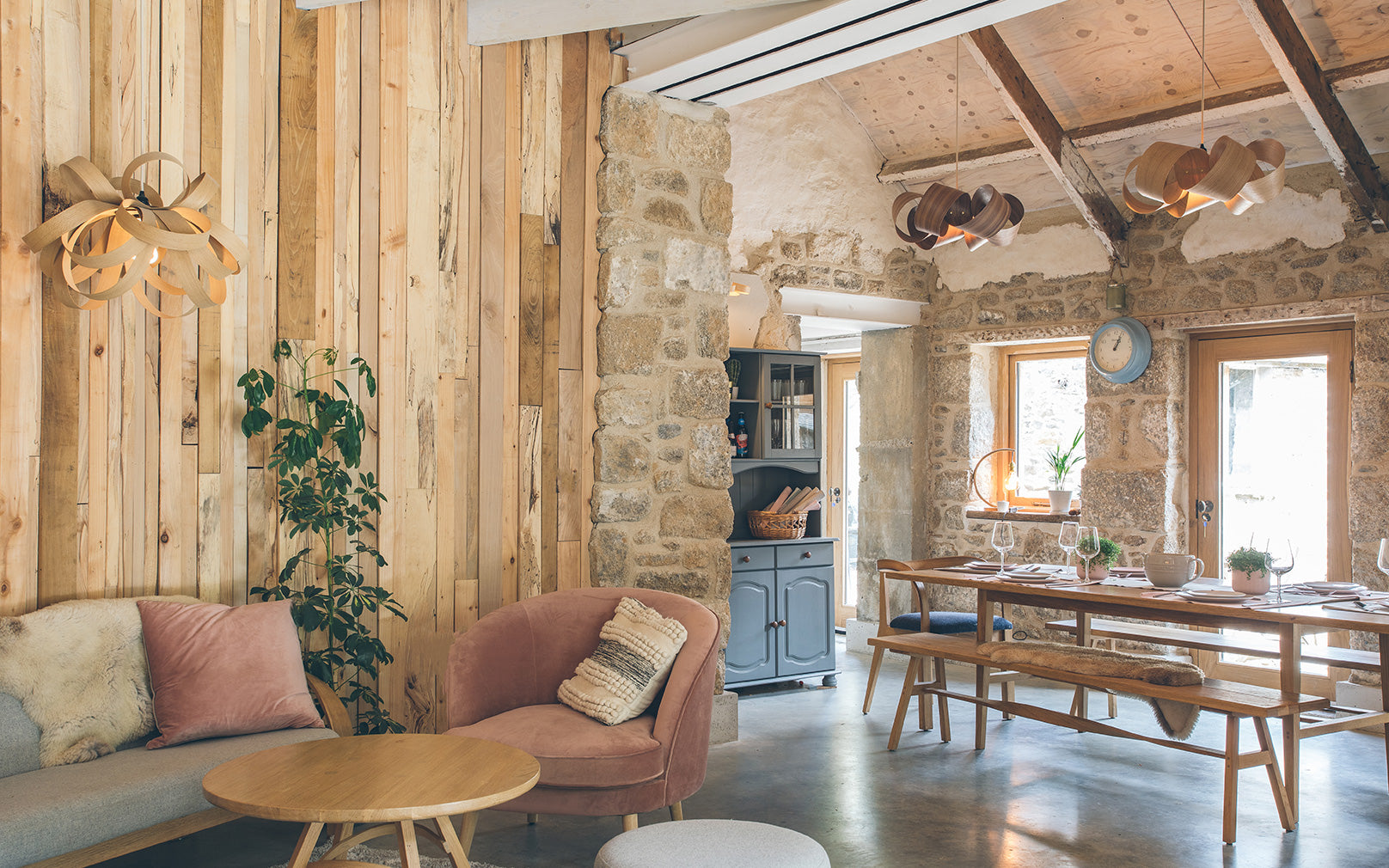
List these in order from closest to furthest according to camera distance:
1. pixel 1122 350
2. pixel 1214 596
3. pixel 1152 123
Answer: pixel 1214 596 < pixel 1152 123 < pixel 1122 350

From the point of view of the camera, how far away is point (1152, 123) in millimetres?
5699

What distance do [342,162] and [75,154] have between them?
2.93 feet

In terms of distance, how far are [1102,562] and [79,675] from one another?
3.90m

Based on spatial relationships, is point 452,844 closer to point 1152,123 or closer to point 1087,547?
point 1087,547

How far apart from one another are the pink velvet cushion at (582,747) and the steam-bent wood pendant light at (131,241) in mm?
1751

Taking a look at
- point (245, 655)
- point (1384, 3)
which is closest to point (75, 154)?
point (245, 655)

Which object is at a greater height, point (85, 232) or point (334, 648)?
point (85, 232)

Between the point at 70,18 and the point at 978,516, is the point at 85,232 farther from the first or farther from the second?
the point at 978,516

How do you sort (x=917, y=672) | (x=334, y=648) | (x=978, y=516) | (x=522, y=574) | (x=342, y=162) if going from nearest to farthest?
(x=334, y=648) < (x=342, y=162) < (x=522, y=574) < (x=917, y=672) < (x=978, y=516)

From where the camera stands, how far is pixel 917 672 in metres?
5.24

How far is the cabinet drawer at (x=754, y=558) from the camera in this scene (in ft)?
19.4

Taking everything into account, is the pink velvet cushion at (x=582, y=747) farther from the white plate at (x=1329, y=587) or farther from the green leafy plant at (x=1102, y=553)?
the white plate at (x=1329, y=587)

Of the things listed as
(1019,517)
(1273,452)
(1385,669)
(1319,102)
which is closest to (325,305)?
(1385,669)

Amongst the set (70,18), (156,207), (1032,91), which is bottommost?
(156,207)
